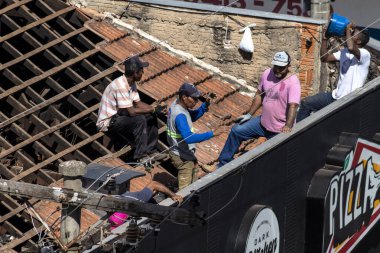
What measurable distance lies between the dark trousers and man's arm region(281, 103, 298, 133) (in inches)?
72.5

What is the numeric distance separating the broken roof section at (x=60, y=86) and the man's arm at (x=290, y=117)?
→ 1824 mm

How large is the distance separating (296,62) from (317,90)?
49 centimetres

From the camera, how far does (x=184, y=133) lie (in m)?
16.2

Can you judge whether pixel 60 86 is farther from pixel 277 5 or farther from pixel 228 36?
pixel 277 5

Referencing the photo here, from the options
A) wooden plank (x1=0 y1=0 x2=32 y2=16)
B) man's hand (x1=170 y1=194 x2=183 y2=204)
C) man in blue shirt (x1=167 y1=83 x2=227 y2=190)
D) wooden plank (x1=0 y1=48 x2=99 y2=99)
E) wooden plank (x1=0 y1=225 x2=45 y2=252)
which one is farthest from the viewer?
wooden plank (x1=0 y1=0 x2=32 y2=16)

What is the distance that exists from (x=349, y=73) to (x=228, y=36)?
2.72 meters

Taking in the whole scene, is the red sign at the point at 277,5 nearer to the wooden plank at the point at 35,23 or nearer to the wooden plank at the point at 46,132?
the wooden plank at the point at 35,23

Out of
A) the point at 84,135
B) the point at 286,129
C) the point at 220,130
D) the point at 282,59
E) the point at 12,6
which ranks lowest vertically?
the point at 220,130

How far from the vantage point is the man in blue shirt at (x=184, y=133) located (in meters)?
16.2

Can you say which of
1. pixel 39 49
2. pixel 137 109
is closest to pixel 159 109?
pixel 137 109

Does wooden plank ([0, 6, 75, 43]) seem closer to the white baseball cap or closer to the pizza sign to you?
the white baseball cap

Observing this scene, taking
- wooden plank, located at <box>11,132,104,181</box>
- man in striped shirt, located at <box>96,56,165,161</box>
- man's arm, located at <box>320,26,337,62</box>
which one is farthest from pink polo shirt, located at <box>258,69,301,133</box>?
wooden plank, located at <box>11,132,104,181</box>

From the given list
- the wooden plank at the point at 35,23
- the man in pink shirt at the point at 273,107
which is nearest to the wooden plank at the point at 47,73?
the wooden plank at the point at 35,23

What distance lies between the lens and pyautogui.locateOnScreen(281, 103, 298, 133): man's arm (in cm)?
1645
